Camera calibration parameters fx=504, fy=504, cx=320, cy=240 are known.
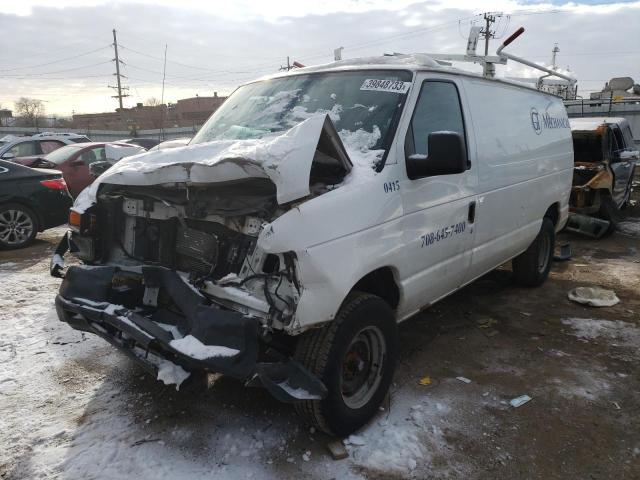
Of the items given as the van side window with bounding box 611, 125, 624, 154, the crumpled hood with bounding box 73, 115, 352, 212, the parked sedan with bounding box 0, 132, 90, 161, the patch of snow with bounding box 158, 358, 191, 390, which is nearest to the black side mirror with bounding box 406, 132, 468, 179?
the crumpled hood with bounding box 73, 115, 352, 212

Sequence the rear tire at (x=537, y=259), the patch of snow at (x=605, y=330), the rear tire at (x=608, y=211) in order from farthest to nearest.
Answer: the rear tire at (x=608, y=211) < the rear tire at (x=537, y=259) < the patch of snow at (x=605, y=330)

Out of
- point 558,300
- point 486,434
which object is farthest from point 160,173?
point 558,300

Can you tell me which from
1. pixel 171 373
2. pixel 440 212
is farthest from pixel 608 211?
pixel 171 373

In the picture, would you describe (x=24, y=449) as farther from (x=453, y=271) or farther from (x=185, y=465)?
(x=453, y=271)

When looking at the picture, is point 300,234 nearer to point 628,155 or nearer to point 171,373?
point 171,373

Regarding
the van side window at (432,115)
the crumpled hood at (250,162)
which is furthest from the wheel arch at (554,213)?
the crumpled hood at (250,162)

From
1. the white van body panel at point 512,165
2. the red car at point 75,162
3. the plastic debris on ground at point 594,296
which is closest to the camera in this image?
the white van body panel at point 512,165

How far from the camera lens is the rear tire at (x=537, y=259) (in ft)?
18.6

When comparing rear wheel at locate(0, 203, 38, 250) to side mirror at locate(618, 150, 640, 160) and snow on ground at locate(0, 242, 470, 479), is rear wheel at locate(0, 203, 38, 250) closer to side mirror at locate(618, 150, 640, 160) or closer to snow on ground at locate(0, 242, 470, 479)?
snow on ground at locate(0, 242, 470, 479)

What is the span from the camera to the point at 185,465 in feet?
8.93

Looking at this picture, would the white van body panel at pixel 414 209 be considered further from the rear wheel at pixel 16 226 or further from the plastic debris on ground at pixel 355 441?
the rear wheel at pixel 16 226

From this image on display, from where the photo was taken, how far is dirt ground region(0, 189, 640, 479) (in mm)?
2756

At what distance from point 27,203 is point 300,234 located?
6770 mm

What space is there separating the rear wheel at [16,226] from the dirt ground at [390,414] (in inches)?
128
